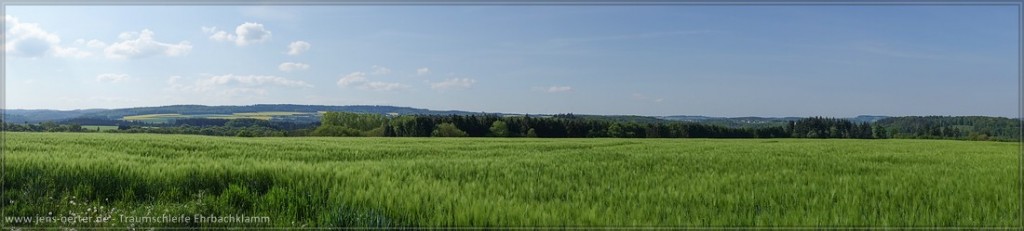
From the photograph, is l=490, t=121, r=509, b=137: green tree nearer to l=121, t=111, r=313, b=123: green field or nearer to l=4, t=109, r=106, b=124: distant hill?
l=121, t=111, r=313, b=123: green field

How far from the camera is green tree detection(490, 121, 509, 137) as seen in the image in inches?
3061

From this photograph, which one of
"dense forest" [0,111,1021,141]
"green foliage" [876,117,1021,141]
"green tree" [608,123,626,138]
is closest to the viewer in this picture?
"dense forest" [0,111,1021,141]

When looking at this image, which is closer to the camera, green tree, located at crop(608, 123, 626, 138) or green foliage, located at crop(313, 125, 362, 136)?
green foliage, located at crop(313, 125, 362, 136)

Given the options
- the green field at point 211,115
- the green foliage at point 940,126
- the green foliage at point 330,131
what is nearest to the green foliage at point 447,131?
the green foliage at point 330,131

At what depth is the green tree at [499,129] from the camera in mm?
77750

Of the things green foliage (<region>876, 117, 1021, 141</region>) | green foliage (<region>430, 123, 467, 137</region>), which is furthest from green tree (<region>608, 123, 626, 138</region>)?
green foliage (<region>876, 117, 1021, 141</region>)

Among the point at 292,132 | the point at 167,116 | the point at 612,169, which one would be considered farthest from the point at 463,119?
the point at 612,169

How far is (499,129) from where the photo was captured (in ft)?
256

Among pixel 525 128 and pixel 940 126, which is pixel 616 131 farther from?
pixel 940 126

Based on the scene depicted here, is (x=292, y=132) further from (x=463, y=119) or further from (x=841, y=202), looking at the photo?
(x=841, y=202)

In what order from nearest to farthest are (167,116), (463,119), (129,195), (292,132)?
(129,195)
(292,132)
(167,116)
(463,119)

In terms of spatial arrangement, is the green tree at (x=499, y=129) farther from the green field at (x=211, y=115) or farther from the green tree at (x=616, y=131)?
the green field at (x=211, y=115)

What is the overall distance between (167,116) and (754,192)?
259 ft

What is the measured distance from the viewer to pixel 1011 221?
4.38 metres
